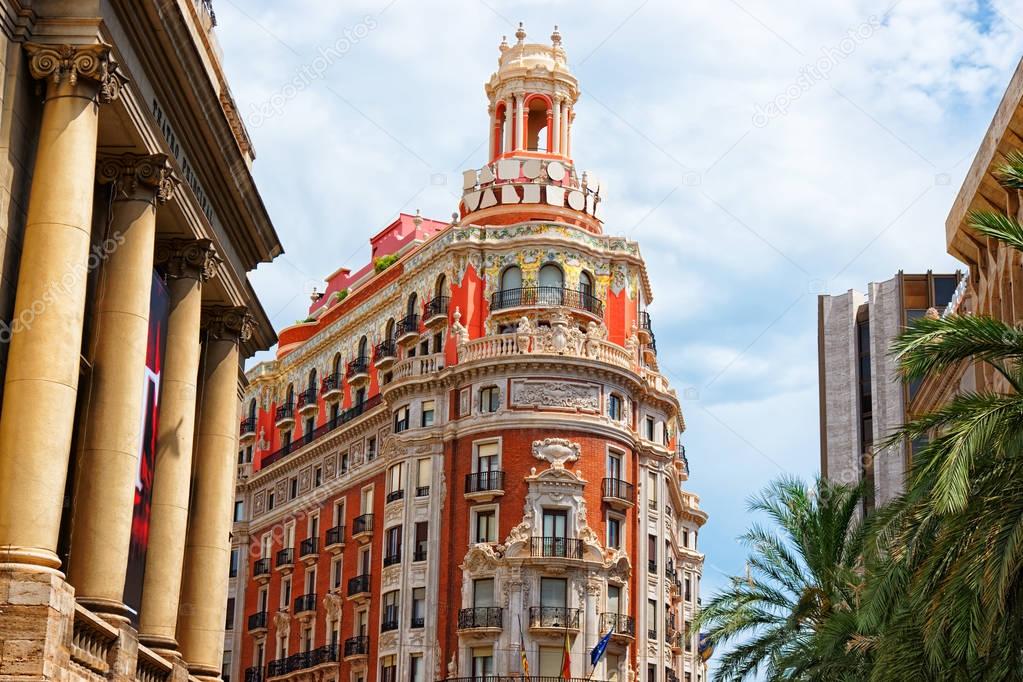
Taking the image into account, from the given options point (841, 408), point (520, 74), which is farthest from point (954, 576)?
point (841, 408)

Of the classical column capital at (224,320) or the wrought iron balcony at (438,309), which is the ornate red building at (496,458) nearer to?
the wrought iron balcony at (438,309)

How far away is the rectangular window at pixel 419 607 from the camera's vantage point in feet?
247

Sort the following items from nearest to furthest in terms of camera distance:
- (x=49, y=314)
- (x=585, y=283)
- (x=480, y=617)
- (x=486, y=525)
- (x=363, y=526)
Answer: (x=49, y=314), (x=480, y=617), (x=486, y=525), (x=585, y=283), (x=363, y=526)

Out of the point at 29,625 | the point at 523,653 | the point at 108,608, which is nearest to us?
the point at 29,625

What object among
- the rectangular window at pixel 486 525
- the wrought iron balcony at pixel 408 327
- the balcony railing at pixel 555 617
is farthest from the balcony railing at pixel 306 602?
the balcony railing at pixel 555 617

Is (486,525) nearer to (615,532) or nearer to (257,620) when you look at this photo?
(615,532)

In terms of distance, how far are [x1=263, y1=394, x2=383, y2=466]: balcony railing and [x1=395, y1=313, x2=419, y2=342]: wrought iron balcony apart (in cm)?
370

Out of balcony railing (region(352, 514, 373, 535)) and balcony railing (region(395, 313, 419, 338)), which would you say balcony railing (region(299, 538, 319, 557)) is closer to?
balcony railing (region(352, 514, 373, 535))

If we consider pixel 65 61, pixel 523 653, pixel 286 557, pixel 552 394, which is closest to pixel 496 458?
pixel 552 394

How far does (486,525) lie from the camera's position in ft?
246

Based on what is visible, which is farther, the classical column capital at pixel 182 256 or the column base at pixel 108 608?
the classical column capital at pixel 182 256

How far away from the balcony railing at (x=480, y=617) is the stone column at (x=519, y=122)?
2622 cm

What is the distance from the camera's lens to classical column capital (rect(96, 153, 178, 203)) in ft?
88.3

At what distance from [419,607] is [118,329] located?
5181 cm
